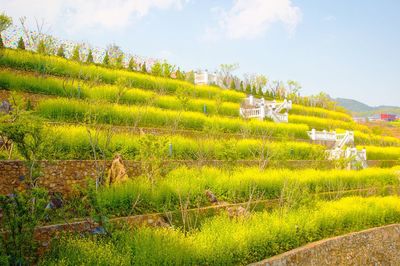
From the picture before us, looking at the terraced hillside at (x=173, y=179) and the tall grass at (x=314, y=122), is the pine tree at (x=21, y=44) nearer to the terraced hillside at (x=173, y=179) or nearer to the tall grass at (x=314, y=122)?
the terraced hillside at (x=173, y=179)

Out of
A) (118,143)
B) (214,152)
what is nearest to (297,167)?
(214,152)

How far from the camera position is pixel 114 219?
7977 millimetres

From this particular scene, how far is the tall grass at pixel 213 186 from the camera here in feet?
29.4

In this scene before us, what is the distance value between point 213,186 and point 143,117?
5562 mm

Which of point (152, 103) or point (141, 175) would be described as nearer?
point (141, 175)

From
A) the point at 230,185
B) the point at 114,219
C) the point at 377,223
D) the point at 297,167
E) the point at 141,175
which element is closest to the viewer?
the point at 114,219

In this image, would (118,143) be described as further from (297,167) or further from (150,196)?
(297,167)

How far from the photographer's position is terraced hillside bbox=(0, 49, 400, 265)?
7289 mm

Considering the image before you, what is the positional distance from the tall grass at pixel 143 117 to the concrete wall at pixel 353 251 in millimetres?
6190

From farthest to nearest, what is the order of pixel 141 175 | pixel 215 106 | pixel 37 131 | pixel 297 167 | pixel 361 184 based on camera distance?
1. pixel 215 106
2. pixel 297 167
3. pixel 361 184
4. pixel 141 175
5. pixel 37 131

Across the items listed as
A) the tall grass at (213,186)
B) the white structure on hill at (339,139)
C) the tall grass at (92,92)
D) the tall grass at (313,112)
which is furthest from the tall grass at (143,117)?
the tall grass at (313,112)

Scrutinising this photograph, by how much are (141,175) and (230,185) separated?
8.71ft

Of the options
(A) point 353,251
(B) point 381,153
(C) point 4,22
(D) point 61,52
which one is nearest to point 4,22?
(C) point 4,22

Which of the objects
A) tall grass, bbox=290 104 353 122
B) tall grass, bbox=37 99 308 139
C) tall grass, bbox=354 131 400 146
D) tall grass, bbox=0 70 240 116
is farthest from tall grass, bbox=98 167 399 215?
tall grass, bbox=290 104 353 122
